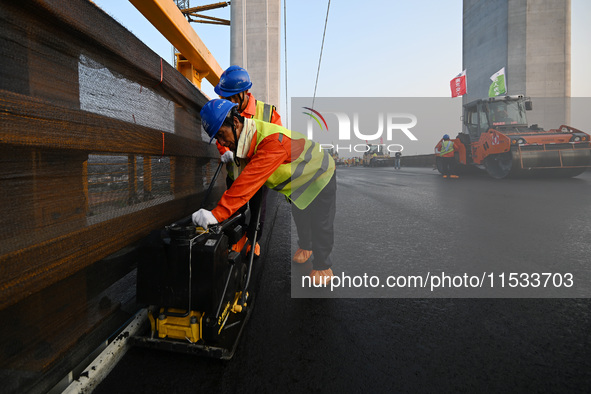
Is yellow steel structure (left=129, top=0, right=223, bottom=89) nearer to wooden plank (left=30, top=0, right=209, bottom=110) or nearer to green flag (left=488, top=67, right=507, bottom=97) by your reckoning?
wooden plank (left=30, top=0, right=209, bottom=110)

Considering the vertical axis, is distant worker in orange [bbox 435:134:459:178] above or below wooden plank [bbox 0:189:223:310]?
above

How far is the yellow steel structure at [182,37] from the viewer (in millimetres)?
2037

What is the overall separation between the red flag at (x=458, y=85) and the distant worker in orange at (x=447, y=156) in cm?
1625

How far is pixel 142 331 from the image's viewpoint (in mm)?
1672

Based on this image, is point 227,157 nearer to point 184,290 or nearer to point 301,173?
point 301,173

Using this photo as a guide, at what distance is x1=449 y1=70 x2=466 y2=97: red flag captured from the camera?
26938mm

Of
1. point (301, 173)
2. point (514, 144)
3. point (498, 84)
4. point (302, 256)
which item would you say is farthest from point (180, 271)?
point (498, 84)

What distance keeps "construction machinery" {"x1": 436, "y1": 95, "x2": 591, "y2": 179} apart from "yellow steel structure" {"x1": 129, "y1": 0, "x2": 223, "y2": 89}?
31.9 feet

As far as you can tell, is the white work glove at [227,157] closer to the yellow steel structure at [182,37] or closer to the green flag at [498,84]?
the yellow steel structure at [182,37]

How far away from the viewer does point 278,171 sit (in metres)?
2.11

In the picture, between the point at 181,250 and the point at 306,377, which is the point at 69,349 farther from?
the point at 306,377

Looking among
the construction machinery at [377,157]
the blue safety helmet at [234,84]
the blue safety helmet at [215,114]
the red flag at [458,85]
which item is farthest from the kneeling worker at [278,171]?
the construction machinery at [377,157]

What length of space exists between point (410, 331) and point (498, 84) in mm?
26105

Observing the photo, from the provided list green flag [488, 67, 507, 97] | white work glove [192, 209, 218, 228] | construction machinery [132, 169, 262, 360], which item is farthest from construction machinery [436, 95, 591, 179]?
green flag [488, 67, 507, 97]
